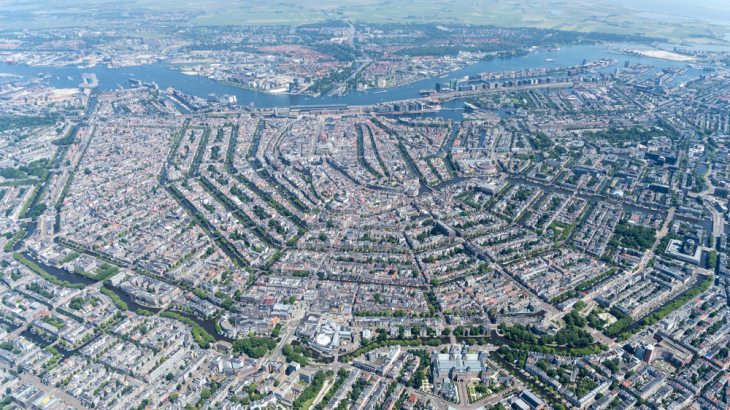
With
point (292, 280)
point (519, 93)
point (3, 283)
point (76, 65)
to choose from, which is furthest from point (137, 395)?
point (76, 65)

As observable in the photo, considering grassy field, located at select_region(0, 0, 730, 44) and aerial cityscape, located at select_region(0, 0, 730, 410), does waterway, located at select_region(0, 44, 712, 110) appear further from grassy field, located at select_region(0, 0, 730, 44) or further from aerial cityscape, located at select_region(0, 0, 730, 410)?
grassy field, located at select_region(0, 0, 730, 44)

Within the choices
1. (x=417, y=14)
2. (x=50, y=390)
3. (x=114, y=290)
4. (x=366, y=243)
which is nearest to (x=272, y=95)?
(x=366, y=243)

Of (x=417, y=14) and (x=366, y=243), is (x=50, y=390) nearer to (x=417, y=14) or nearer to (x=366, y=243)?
(x=366, y=243)

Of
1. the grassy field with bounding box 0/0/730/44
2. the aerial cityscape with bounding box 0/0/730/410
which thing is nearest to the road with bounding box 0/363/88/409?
the aerial cityscape with bounding box 0/0/730/410

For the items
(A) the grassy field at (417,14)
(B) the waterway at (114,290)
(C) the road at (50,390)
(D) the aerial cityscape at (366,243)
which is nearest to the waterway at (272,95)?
(D) the aerial cityscape at (366,243)

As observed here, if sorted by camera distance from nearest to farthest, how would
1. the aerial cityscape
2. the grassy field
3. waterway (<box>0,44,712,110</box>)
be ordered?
the aerial cityscape
waterway (<box>0,44,712,110</box>)
the grassy field

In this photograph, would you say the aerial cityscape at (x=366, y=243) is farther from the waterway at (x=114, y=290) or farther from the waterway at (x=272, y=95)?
the waterway at (x=272, y=95)

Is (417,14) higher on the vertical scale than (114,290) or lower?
higher
